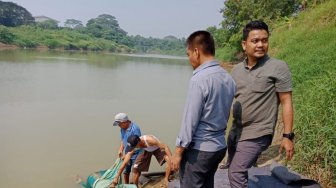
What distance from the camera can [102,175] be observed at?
13.1ft

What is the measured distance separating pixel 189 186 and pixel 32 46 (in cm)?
5245

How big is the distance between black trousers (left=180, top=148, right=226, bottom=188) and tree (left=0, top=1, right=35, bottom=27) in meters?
61.9

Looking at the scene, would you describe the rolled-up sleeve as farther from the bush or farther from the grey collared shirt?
the bush

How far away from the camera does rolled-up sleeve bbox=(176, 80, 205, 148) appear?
1738mm

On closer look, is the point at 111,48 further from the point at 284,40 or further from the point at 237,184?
the point at 237,184

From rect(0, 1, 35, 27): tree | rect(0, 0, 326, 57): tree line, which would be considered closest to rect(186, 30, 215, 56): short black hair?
rect(0, 0, 326, 57): tree line

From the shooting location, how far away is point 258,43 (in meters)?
2.02

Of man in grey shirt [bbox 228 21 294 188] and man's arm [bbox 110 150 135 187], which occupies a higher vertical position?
man in grey shirt [bbox 228 21 294 188]

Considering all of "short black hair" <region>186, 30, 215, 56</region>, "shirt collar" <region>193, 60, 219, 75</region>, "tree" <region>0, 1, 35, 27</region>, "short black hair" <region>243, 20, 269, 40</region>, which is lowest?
"shirt collar" <region>193, 60, 219, 75</region>

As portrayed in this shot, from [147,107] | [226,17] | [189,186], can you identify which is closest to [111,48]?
[226,17]

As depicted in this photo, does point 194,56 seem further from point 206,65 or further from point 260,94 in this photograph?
point 260,94

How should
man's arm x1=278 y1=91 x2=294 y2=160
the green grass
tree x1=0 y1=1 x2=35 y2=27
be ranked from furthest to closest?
tree x1=0 y1=1 x2=35 y2=27 → the green grass → man's arm x1=278 y1=91 x2=294 y2=160

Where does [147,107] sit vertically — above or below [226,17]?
below

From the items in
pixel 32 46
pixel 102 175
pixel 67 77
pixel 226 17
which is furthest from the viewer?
pixel 32 46
